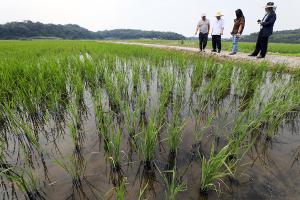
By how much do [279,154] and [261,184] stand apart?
579 mm

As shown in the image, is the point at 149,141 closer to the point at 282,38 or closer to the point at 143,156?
the point at 143,156

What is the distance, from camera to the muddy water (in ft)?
5.02

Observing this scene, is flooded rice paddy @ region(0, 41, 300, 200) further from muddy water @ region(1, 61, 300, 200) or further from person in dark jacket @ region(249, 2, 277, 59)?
person in dark jacket @ region(249, 2, 277, 59)

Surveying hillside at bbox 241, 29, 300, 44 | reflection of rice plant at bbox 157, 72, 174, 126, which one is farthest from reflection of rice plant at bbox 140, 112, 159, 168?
hillside at bbox 241, 29, 300, 44

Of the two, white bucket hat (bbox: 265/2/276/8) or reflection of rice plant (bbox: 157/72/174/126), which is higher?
white bucket hat (bbox: 265/2/276/8)

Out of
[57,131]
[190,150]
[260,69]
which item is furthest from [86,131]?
[260,69]

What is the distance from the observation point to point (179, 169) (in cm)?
179

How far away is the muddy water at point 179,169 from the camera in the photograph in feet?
5.02

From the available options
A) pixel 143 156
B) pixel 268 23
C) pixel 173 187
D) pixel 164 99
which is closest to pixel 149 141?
pixel 143 156

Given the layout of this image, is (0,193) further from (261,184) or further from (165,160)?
(261,184)

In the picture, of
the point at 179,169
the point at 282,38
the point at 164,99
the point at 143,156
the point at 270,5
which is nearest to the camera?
the point at 179,169

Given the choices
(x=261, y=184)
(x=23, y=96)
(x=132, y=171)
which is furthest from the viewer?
(x=23, y=96)

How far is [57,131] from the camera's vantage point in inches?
94.9

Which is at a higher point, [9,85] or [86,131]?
[9,85]
